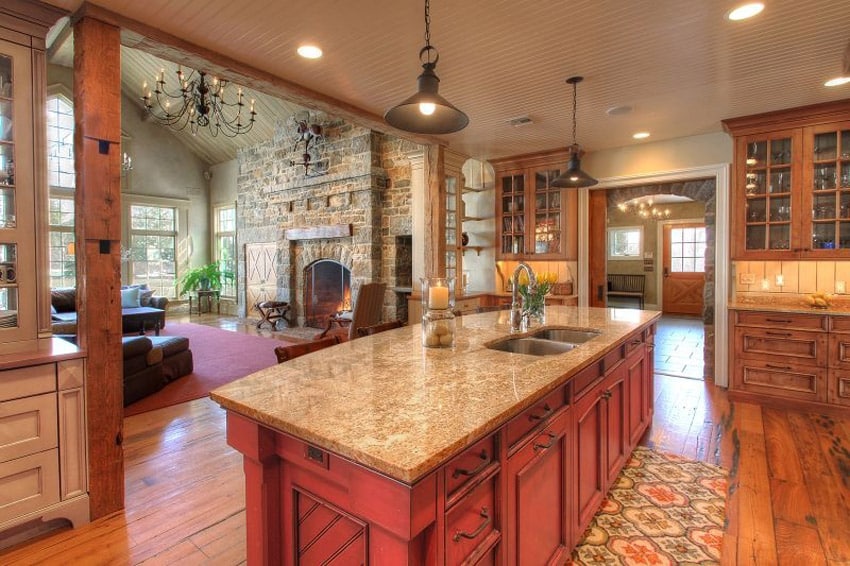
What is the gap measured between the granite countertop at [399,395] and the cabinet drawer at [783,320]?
2641 millimetres

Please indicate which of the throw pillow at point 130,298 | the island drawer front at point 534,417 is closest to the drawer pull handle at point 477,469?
the island drawer front at point 534,417

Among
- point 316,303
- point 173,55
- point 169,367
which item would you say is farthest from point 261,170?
point 173,55

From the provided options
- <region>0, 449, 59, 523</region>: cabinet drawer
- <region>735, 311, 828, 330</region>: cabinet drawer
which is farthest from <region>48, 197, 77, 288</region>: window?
<region>735, 311, 828, 330</region>: cabinet drawer

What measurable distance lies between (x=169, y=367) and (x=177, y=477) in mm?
2288

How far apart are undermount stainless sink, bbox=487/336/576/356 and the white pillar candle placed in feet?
1.46

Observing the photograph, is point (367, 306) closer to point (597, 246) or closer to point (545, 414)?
point (597, 246)

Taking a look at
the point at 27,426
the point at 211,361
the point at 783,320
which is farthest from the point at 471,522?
the point at 211,361

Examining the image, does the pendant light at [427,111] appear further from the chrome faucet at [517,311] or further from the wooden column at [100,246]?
the wooden column at [100,246]

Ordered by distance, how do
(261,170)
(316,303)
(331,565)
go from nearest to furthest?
(331,565) → (316,303) → (261,170)

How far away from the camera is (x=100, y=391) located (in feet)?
7.38

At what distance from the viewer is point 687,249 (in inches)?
412

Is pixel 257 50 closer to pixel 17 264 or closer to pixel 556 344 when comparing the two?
pixel 17 264

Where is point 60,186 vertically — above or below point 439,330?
above

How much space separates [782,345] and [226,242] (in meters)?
10.6
